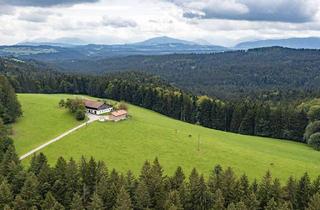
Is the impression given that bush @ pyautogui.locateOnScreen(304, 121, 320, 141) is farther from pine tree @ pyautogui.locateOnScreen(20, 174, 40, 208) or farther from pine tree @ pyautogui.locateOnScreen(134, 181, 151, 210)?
pine tree @ pyautogui.locateOnScreen(20, 174, 40, 208)

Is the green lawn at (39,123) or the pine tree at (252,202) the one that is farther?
the green lawn at (39,123)

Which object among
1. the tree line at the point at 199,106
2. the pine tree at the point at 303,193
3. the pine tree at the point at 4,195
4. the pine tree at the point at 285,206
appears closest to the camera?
the pine tree at the point at 285,206

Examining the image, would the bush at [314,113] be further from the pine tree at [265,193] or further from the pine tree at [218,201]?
the pine tree at [218,201]

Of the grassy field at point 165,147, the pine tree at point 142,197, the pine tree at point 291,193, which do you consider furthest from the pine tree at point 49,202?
the pine tree at point 291,193

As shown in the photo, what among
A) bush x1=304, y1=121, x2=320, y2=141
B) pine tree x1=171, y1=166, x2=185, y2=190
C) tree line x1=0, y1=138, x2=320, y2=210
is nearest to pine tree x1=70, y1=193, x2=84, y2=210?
tree line x1=0, y1=138, x2=320, y2=210

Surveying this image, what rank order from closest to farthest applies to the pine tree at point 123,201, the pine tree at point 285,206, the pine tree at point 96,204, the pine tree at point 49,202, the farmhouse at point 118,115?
the pine tree at point 285,206 < the pine tree at point 123,201 < the pine tree at point 96,204 < the pine tree at point 49,202 < the farmhouse at point 118,115

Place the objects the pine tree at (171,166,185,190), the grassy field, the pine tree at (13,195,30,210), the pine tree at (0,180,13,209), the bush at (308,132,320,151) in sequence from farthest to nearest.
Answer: the bush at (308,132,320,151) < the grassy field < the pine tree at (171,166,185,190) < the pine tree at (0,180,13,209) < the pine tree at (13,195,30,210)

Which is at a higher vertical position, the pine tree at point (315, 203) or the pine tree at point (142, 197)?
the pine tree at point (315, 203)

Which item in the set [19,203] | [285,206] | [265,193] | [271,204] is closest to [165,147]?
[265,193]
